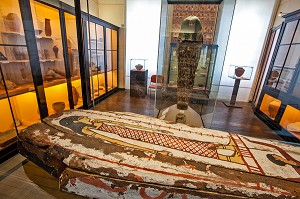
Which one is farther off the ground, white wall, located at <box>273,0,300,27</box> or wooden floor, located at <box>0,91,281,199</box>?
white wall, located at <box>273,0,300,27</box>

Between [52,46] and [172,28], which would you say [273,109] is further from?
[52,46]

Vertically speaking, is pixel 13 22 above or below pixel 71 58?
above

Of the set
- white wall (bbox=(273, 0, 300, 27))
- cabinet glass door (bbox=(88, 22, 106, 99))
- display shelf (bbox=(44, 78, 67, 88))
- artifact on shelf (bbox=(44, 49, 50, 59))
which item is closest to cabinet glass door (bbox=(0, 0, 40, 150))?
display shelf (bbox=(44, 78, 67, 88))

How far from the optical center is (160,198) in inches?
27.4

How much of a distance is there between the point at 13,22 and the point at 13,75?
64 cm

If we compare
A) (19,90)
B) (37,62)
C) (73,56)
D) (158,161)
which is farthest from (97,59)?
(158,161)

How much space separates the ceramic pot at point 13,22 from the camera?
64.7 inches

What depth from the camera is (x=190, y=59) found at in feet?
5.47

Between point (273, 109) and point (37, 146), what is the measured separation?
11.5 ft

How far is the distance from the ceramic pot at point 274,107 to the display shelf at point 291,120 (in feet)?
0.62

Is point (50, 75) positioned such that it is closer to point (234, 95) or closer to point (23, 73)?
point (23, 73)

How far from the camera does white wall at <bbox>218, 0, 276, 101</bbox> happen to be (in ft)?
10.7

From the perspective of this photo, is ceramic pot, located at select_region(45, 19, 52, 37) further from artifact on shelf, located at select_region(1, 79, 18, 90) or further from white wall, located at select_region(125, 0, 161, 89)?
white wall, located at select_region(125, 0, 161, 89)

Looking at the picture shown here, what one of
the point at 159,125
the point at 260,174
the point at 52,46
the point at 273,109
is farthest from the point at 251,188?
the point at 52,46
